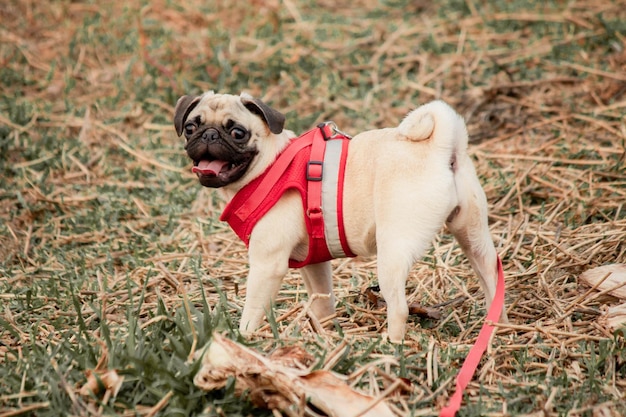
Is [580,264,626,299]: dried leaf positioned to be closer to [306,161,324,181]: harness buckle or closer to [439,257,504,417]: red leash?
[439,257,504,417]: red leash

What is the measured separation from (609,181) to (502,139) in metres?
1.18

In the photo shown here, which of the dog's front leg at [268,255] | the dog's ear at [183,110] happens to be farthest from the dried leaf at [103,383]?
the dog's ear at [183,110]

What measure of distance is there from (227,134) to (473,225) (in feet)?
4.50

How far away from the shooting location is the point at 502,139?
6.53 m

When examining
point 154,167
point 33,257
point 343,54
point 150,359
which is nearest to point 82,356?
point 150,359

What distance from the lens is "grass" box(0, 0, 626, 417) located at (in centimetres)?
335

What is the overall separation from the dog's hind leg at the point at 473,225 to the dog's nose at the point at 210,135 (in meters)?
1.25

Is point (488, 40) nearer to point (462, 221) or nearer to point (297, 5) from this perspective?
point (297, 5)

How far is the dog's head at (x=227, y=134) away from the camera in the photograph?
3.98m

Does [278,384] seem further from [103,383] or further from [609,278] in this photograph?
[609,278]

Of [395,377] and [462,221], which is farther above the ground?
[462,221]

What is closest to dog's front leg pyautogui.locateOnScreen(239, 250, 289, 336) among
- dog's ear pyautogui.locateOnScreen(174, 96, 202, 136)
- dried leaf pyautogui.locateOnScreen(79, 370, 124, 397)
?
dog's ear pyautogui.locateOnScreen(174, 96, 202, 136)

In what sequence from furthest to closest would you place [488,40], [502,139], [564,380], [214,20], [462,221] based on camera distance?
[214,20] < [488,40] < [502,139] < [462,221] < [564,380]

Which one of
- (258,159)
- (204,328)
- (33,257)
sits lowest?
(33,257)
